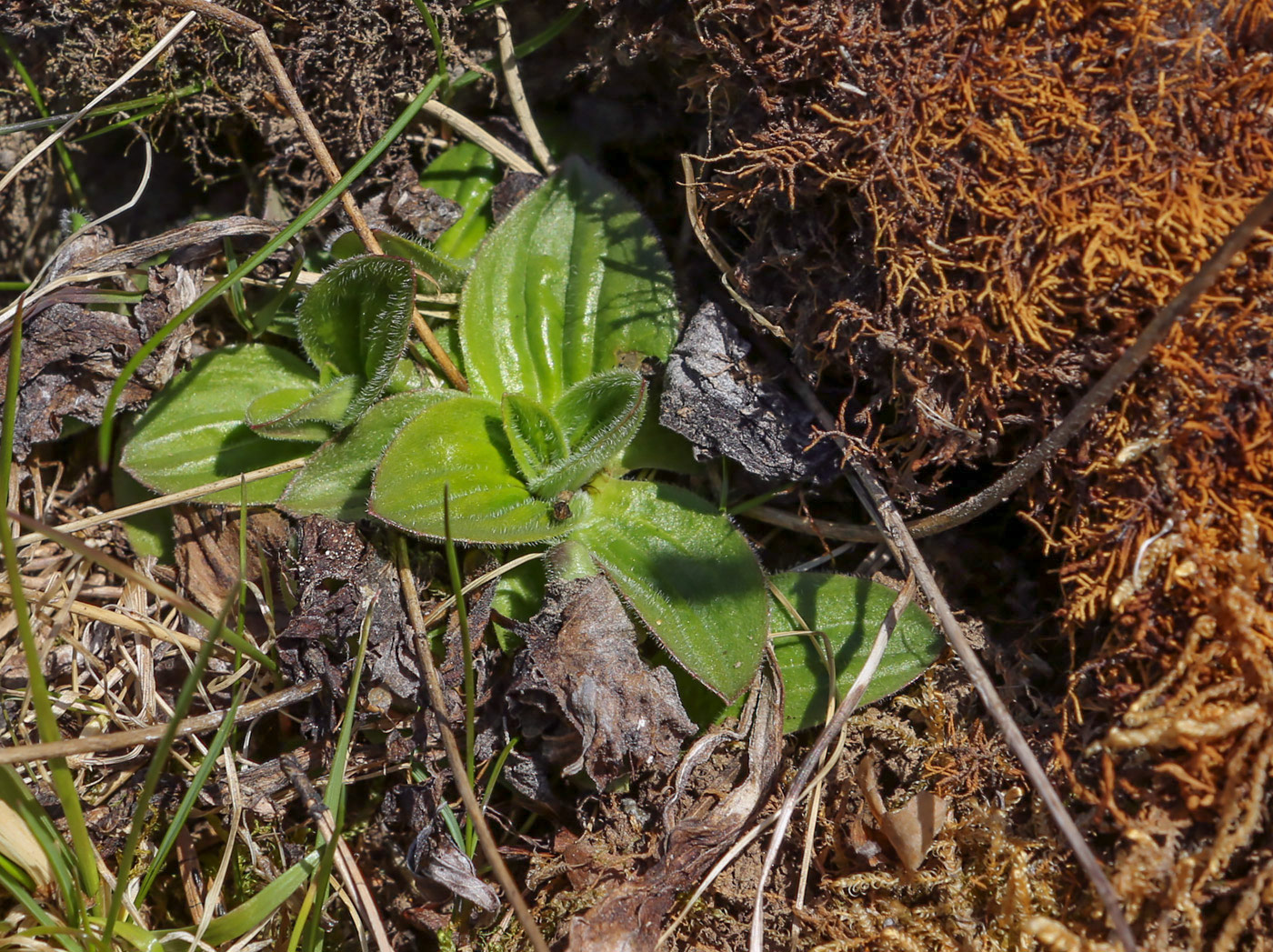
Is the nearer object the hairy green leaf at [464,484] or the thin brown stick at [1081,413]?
the thin brown stick at [1081,413]

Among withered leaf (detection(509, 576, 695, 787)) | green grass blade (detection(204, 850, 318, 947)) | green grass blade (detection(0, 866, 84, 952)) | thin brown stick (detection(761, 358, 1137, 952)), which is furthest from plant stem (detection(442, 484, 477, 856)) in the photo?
thin brown stick (detection(761, 358, 1137, 952))

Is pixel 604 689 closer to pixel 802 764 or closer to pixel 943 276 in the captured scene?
pixel 802 764

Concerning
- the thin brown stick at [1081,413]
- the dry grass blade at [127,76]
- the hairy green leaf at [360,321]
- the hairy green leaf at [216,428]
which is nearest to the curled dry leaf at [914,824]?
the thin brown stick at [1081,413]

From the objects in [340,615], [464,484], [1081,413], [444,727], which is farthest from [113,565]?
[1081,413]

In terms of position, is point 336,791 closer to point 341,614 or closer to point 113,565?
point 341,614

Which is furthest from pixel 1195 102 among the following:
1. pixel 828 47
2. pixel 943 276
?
pixel 828 47

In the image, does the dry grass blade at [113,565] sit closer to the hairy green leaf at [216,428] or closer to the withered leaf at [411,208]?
the hairy green leaf at [216,428]

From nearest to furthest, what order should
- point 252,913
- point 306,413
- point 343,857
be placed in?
1. point 252,913
2. point 343,857
3. point 306,413
